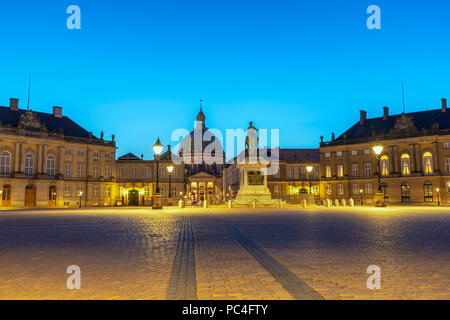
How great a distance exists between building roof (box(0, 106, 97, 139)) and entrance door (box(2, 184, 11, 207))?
30.6 ft

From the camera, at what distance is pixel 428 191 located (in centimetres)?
5559

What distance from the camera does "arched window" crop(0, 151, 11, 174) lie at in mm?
50875

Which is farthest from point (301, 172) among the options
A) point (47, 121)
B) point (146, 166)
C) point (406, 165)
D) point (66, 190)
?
point (47, 121)

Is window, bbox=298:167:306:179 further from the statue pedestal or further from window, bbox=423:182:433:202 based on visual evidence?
the statue pedestal

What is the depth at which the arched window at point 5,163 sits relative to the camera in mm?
50875

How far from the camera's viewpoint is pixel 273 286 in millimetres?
5047

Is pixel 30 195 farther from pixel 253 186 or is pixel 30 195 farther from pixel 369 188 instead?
pixel 369 188

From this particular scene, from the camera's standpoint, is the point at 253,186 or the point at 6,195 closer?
the point at 253,186

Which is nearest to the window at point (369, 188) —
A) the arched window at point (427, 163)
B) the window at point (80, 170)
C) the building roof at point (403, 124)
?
the building roof at point (403, 124)

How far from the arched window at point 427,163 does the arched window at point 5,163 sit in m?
63.2

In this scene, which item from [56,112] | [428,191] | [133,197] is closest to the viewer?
[428,191]

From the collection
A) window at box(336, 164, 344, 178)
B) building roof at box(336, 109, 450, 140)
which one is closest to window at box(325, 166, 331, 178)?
window at box(336, 164, 344, 178)

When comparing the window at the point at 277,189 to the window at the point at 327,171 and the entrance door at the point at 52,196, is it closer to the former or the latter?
the window at the point at 327,171

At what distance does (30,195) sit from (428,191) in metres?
60.9
